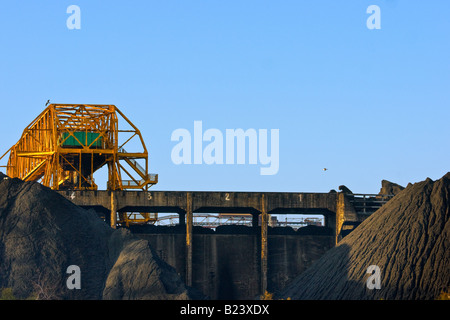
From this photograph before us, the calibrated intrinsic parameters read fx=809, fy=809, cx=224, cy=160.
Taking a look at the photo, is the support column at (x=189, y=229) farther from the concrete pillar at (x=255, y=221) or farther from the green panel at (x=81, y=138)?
the green panel at (x=81, y=138)

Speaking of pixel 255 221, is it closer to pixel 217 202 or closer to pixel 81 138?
pixel 217 202

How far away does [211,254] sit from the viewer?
76.8m

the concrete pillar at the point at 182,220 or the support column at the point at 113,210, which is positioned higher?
the support column at the point at 113,210

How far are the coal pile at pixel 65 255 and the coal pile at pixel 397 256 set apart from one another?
10752 millimetres

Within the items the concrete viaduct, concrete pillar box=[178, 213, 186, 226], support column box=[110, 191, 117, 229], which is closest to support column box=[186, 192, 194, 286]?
the concrete viaduct

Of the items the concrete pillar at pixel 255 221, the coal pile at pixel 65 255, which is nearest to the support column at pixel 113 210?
the coal pile at pixel 65 255

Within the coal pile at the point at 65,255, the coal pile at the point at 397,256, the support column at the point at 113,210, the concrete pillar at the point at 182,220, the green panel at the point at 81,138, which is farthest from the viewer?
the green panel at the point at 81,138

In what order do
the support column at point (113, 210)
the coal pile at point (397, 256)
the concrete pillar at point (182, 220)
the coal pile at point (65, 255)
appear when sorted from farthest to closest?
1. the concrete pillar at point (182, 220)
2. the support column at point (113, 210)
3. the coal pile at point (65, 255)
4. the coal pile at point (397, 256)

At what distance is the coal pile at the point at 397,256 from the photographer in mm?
54844

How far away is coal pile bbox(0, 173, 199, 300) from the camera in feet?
182

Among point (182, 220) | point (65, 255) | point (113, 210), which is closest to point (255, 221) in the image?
point (182, 220)

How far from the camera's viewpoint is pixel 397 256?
57.2 meters

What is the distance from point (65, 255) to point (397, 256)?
78.8ft

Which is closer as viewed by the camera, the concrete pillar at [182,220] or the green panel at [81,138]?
the concrete pillar at [182,220]
